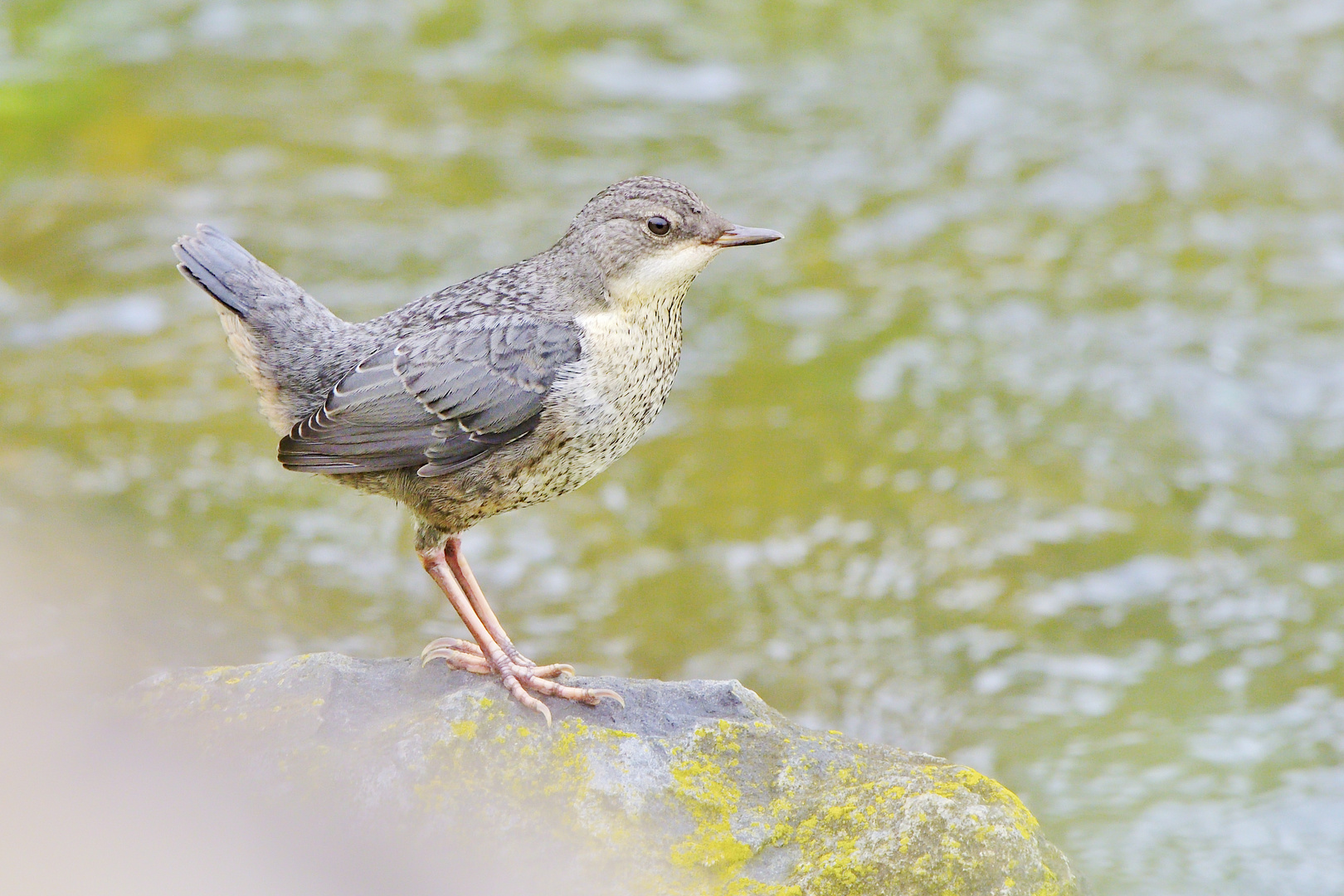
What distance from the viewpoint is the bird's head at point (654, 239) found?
11.9ft

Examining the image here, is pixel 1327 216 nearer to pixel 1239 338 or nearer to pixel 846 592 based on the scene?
pixel 1239 338

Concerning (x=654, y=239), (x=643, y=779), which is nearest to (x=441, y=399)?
(x=654, y=239)

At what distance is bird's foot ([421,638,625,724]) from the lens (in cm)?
332

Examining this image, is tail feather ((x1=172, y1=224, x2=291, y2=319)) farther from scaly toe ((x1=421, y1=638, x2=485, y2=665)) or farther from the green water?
the green water

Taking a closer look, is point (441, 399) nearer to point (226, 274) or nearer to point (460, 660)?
point (460, 660)

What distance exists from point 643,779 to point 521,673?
46 cm

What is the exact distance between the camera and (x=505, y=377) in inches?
140

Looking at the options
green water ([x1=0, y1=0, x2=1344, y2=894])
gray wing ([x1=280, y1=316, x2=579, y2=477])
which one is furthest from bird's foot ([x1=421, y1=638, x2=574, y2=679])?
green water ([x1=0, y1=0, x2=1344, y2=894])

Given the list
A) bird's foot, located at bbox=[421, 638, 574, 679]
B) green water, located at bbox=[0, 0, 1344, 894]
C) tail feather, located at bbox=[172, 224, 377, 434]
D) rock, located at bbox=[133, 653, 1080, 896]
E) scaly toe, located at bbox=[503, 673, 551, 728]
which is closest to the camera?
rock, located at bbox=[133, 653, 1080, 896]

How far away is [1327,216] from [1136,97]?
175 cm

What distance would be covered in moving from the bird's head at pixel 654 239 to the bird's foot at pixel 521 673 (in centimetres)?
100

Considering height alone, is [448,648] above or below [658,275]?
below

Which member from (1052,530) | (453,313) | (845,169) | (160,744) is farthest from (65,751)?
(845,169)

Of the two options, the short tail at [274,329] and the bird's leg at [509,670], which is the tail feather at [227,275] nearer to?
the short tail at [274,329]
